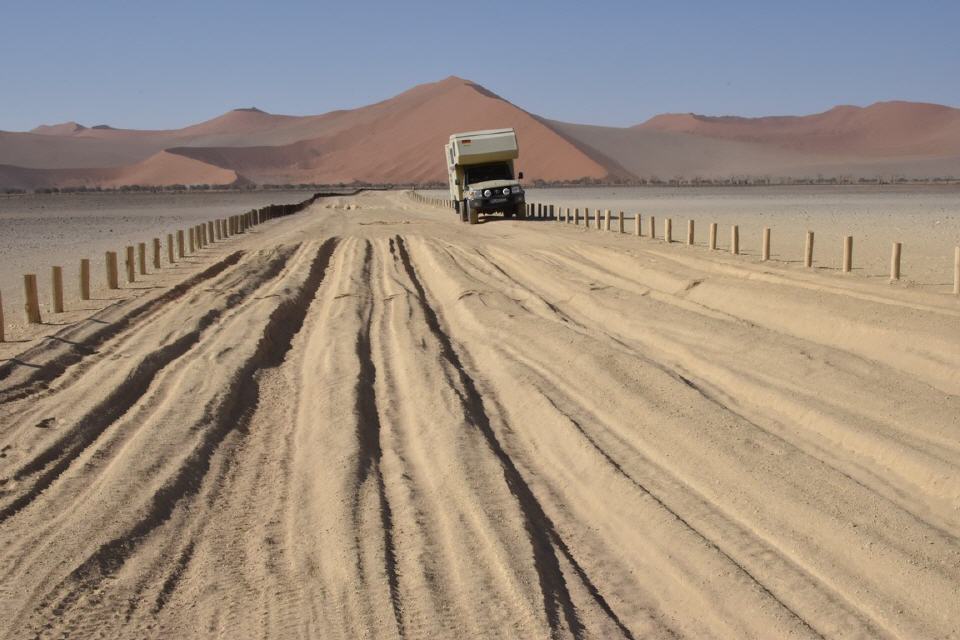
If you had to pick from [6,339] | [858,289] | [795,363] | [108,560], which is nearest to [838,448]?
[795,363]

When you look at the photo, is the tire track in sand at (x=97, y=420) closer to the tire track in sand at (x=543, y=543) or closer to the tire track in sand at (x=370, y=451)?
the tire track in sand at (x=370, y=451)

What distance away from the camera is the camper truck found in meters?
40.0

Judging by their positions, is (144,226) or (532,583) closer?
(532,583)

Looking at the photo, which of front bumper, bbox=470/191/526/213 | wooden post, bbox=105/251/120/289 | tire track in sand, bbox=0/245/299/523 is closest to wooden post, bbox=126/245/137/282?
wooden post, bbox=105/251/120/289

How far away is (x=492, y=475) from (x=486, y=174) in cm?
3413

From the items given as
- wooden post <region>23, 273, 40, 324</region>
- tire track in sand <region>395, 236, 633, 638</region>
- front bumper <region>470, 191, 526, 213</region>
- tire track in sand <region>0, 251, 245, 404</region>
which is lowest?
tire track in sand <region>395, 236, 633, 638</region>

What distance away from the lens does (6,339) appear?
48.6ft

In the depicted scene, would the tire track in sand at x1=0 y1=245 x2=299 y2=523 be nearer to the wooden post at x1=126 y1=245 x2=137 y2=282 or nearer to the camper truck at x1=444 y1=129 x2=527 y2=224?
the wooden post at x1=126 y1=245 x2=137 y2=282

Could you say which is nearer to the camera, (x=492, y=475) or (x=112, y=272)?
(x=492, y=475)

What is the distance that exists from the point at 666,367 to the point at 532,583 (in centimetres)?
622

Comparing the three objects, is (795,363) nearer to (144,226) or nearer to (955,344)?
(955,344)

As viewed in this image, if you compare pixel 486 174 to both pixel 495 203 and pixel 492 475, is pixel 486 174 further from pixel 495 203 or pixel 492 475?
pixel 492 475

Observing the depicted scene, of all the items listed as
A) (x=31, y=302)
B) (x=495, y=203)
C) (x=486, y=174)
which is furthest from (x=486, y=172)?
(x=31, y=302)

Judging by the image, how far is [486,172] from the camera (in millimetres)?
41625
